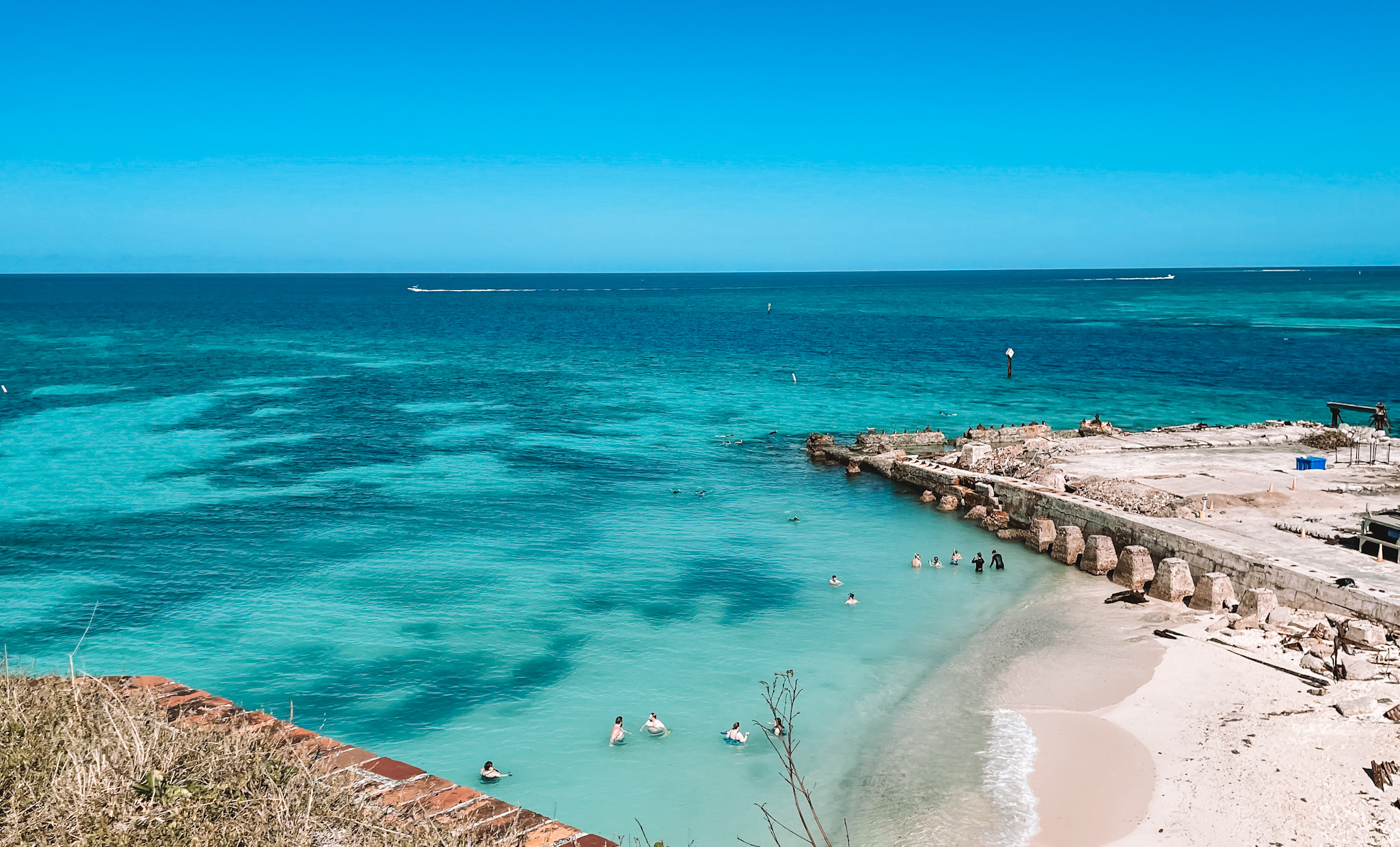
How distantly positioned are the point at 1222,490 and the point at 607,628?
22939 mm

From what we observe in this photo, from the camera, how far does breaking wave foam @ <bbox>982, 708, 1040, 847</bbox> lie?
53.3 ft

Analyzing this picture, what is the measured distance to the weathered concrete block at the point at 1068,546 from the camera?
2981 centimetres

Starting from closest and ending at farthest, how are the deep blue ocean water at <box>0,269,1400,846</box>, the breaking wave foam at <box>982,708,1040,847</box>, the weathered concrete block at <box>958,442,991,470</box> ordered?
the breaking wave foam at <box>982,708,1040,847</box>, the deep blue ocean water at <box>0,269,1400,846</box>, the weathered concrete block at <box>958,442,991,470</box>

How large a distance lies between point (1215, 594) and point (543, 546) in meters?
21.0

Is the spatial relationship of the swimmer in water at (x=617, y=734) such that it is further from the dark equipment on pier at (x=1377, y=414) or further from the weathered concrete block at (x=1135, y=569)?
the dark equipment on pier at (x=1377, y=414)

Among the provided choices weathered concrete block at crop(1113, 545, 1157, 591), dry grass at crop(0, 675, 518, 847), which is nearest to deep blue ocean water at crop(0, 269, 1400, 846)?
weathered concrete block at crop(1113, 545, 1157, 591)

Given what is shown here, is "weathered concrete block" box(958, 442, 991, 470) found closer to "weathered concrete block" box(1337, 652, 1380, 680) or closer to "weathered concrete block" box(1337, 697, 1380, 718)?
"weathered concrete block" box(1337, 652, 1380, 680)

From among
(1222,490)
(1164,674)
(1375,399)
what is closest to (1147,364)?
(1375,399)

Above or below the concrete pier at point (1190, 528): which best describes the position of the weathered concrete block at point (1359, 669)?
below

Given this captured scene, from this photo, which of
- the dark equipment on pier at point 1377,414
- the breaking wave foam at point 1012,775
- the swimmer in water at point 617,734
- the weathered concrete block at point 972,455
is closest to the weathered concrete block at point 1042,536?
the weathered concrete block at point 972,455

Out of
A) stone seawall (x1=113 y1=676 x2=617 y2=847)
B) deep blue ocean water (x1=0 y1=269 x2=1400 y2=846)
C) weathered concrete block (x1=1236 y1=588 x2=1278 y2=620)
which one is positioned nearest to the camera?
stone seawall (x1=113 y1=676 x2=617 y2=847)

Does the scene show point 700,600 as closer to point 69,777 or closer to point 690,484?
point 690,484

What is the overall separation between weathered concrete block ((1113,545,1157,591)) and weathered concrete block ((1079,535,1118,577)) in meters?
0.79

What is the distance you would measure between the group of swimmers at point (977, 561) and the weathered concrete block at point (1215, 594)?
6098 mm
